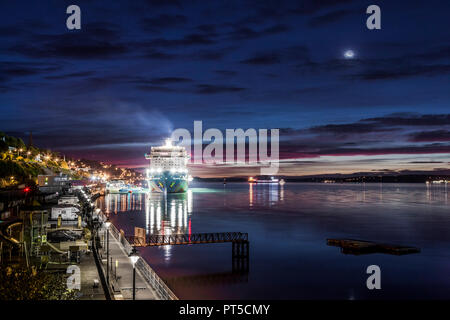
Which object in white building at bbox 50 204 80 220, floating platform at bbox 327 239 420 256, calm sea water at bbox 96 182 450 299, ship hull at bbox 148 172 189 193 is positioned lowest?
calm sea water at bbox 96 182 450 299

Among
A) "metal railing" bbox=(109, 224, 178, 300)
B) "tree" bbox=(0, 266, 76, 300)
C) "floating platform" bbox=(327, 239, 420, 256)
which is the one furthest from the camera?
"floating platform" bbox=(327, 239, 420, 256)

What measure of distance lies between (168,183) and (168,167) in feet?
20.7


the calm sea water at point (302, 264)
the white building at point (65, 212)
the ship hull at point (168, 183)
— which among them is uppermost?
the white building at point (65, 212)

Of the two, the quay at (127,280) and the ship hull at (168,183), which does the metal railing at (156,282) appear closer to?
the quay at (127,280)

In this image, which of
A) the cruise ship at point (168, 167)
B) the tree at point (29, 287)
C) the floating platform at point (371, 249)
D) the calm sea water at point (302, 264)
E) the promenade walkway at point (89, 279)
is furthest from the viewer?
the cruise ship at point (168, 167)

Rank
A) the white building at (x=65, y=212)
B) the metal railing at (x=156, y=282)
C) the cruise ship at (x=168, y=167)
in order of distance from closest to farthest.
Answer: the metal railing at (x=156, y=282)
the white building at (x=65, y=212)
the cruise ship at (x=168, y=167)

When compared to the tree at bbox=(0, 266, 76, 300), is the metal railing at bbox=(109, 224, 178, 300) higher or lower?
lower

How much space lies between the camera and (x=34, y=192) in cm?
7006

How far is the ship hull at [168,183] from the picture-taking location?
164 meters

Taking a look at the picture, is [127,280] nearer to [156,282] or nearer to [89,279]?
[156,282]

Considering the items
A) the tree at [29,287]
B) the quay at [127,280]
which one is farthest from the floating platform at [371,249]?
the tree at [29,287]

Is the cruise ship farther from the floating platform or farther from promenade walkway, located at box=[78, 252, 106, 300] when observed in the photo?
promenade walkway, located at box=[78, 252, 106, 300]

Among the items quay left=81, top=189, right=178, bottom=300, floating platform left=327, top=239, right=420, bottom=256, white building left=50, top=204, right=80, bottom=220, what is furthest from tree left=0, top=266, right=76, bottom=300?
floating platform left=327, top=239, right=420, bottom=256

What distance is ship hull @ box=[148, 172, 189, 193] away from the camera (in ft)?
537
